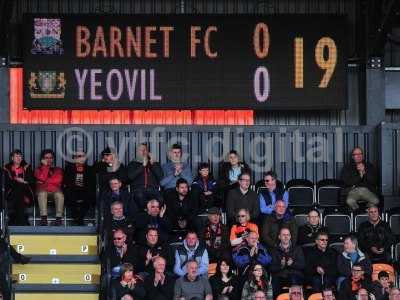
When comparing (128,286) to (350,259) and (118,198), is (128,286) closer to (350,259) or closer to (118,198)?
(118,198)

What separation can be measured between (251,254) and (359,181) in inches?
140

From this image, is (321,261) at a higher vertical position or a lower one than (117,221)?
lower

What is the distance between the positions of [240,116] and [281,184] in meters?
2.30

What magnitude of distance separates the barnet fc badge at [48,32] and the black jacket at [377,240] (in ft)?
20.8

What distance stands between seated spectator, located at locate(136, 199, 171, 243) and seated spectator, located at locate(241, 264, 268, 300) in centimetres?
→ 196

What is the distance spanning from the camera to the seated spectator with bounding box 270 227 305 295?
24109mm

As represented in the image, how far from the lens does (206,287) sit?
23.6 m

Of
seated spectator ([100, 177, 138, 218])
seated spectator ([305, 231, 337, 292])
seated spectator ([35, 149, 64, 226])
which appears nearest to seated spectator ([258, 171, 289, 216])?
seated spectator ([305, 231, 337, 292])

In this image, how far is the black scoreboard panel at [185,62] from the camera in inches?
1093

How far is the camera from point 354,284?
77.9 ft

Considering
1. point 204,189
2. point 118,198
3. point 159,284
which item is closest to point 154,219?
point 118,198

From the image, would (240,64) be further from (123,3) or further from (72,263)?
(72,263)

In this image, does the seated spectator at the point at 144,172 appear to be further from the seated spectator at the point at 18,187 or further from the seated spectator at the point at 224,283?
the seated spectator at the point at 224,283

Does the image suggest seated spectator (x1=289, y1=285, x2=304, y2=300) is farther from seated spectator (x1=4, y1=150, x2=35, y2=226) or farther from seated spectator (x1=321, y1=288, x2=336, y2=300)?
seated spectator (x1=4, y1=150, x2=35, y2=226)
